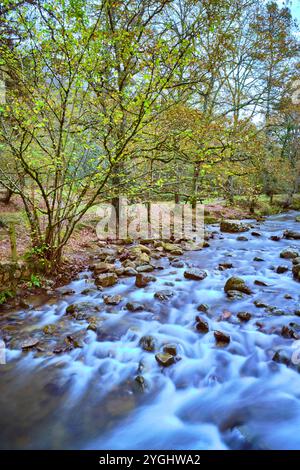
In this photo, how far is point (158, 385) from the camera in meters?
3.24

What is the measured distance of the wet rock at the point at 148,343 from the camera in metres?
3.80

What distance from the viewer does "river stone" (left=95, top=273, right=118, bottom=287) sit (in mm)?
5816

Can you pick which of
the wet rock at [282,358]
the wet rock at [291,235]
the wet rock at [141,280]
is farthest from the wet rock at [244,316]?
the wet rock at [291,235]

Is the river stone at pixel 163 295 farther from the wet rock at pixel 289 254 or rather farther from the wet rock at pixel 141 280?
the wet rock at pixel 289 254

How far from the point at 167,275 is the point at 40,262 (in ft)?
8.93

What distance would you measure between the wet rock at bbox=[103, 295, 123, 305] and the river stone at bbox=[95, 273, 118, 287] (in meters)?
0.56

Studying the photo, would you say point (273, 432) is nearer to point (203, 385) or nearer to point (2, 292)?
point (203, 385)

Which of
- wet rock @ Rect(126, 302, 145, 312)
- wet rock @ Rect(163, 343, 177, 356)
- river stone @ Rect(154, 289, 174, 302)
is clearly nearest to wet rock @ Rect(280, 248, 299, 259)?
river stone @ Rect(154, 289, 174, 302)

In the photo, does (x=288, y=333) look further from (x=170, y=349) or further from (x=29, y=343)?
(x=29, y=343)

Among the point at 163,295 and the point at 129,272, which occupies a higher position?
the point at 129,272

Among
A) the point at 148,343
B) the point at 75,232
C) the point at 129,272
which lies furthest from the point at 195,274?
the point at 75,232

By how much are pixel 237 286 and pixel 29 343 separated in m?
3.73

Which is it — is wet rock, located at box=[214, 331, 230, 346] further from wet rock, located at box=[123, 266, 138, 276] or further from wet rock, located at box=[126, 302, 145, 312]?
wet rock, located at box=[123, 266, 138, 276]

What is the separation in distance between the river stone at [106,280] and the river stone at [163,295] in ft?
3.42
